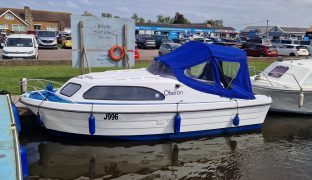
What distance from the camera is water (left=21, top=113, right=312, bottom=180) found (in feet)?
24.2

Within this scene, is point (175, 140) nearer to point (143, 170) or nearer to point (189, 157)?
point (189, 157)

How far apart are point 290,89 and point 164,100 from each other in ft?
16.7

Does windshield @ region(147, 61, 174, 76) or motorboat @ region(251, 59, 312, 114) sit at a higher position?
windshield @ region(147, 61, 174, 76)

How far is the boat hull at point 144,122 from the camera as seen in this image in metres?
8.30

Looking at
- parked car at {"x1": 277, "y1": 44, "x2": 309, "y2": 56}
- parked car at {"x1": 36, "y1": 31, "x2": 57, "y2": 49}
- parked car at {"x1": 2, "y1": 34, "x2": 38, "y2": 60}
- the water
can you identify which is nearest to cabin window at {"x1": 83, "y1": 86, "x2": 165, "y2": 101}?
the water

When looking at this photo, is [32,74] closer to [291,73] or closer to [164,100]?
[164,100]

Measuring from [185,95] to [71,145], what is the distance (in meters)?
3.17

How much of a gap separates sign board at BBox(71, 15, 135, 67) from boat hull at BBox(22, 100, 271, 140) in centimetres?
480

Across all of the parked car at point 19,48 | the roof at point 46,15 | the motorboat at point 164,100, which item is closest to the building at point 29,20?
the roof at point 46,15

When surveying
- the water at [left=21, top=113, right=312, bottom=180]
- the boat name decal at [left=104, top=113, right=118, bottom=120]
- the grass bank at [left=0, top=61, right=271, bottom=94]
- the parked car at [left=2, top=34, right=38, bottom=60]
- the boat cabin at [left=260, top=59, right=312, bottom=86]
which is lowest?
the water at [left=21, top=113, right=312, bottom=180]

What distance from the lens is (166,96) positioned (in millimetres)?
8805

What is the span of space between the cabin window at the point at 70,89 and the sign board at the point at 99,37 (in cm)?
391

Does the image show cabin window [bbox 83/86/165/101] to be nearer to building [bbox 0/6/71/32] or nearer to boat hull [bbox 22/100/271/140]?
boat hull [bbox 22/100/271/140]

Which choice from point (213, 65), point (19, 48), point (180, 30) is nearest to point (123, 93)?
point (213, 65)
